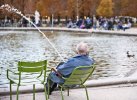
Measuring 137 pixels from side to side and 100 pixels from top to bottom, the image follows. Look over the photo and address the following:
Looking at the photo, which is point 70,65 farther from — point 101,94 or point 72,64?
point 101,94

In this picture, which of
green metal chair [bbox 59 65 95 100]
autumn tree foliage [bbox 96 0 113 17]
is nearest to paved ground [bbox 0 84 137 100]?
green metal chair [bbox 59 65 95 100]

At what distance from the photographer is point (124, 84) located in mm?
9750

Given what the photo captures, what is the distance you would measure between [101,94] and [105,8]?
58.9 meters

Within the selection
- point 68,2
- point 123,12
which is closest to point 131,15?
point 123,12

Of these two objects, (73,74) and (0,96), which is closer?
(73,74)

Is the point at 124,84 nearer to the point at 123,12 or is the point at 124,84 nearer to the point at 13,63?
the point at 13,63

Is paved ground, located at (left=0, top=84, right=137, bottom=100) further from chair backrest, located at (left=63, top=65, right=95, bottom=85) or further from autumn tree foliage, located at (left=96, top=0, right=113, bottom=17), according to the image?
autumn tree foliage, located at (left=96, top=0, right=113, bottom=17)

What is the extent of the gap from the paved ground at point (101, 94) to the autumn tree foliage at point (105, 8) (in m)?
57.9

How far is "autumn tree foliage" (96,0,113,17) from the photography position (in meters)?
67.1

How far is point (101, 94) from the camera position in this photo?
8742 mm

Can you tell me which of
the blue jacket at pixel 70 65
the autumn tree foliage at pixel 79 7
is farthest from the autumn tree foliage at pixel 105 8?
the blue jacket at pixel 70 65

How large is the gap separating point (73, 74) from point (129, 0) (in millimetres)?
61573

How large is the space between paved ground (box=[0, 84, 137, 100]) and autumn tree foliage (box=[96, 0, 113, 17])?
2281 inches

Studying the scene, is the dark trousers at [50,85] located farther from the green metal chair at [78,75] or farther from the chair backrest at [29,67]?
the chair backrest at [29,67]
